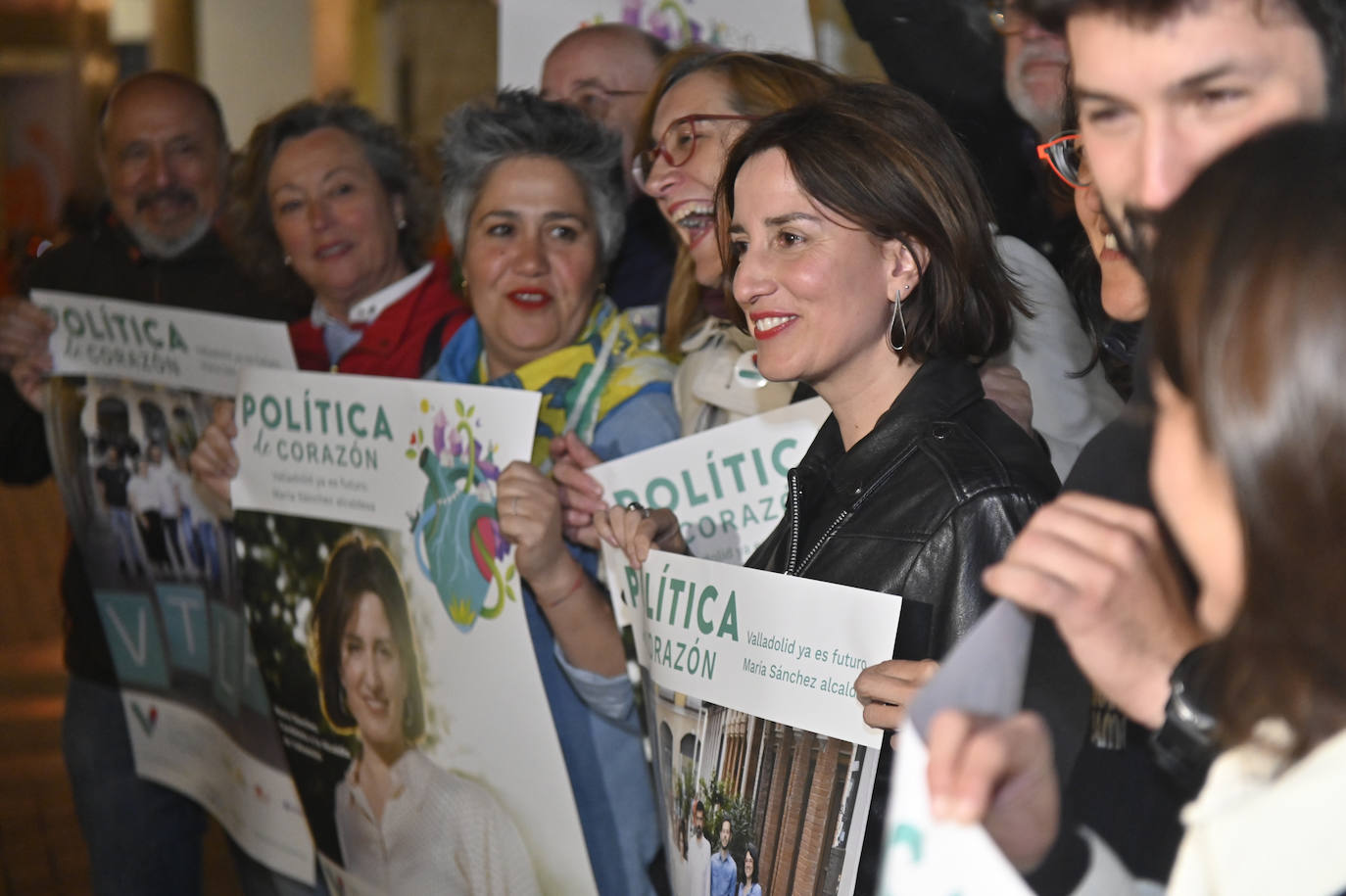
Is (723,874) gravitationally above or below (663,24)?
below

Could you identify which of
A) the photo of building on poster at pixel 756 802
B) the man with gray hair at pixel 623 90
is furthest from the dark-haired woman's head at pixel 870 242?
the man with gray hair at pixel 623 90

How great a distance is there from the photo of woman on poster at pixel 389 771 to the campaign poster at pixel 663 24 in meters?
1.44

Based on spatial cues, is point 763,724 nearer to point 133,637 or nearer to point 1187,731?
point 1187,731

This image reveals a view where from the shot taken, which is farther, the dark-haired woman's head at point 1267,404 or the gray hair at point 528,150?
the gray hair at point 528,150

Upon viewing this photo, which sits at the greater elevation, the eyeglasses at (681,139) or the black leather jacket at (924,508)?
the eyeglasses at (681,139)

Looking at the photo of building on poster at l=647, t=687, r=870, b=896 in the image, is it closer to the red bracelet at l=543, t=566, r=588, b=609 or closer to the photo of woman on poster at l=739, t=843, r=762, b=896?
the photo of woman on poster at l=739, t=843, r=762, b=896

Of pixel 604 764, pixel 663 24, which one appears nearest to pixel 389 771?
pixel 604 764

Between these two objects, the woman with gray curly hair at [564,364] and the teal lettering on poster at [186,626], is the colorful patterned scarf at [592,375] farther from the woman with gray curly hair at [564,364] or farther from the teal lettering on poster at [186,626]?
the teal lettering on poster at [186,626]

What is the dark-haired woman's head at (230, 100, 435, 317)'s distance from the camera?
313cm

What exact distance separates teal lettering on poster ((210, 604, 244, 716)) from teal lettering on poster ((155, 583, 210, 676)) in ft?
0.10

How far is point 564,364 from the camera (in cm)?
251

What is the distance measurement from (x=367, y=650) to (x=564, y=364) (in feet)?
2.02

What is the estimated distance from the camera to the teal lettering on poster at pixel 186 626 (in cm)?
289

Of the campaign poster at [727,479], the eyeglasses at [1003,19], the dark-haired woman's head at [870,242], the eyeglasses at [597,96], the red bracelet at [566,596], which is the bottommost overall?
the red bracelet at [566,596]
